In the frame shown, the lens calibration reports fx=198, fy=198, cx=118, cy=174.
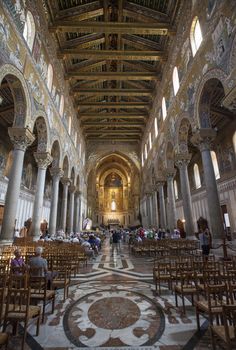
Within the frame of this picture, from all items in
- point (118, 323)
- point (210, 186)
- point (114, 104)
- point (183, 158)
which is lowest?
point (118, 323)

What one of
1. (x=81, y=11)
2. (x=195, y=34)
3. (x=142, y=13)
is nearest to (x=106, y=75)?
(x=81, y=11)

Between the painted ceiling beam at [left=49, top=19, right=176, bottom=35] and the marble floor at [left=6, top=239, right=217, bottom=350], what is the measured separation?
15.4 m

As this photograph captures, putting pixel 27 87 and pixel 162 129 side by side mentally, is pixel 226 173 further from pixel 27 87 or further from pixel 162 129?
pixel 27 87

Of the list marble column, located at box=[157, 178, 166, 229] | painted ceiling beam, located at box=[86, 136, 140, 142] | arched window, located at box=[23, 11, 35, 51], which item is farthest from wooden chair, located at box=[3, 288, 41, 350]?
painted ceiling beam, located at box=[86, 136, 140, 142]

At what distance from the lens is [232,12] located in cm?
723

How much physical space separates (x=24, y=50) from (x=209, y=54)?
29.3 feet

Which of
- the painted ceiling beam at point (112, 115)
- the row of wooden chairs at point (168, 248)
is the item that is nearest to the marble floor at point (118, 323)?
the row of wooden chairs at point (168, 248)

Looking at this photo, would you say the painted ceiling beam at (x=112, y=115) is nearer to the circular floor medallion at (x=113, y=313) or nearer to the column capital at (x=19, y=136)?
the column capital at (x=19, y=136)

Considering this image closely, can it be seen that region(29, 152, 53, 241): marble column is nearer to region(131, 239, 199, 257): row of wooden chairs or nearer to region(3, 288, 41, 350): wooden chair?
region(131, 239, 199, 257): row of wooden chairs

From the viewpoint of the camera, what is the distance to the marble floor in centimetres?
279

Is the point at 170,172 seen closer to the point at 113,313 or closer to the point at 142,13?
the point at 142,13

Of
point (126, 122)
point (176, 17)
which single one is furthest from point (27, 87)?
point (126, 122)

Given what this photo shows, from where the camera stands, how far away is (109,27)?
1352cm

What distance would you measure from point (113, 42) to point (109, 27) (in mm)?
2984
